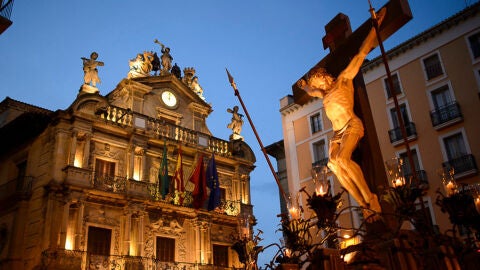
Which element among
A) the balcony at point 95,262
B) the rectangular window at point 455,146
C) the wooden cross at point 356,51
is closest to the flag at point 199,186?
the balcony at point 95,262

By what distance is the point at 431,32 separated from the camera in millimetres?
19812

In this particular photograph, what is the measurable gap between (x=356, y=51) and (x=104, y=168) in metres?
Answer: 15.4

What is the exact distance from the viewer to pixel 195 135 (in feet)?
76.9

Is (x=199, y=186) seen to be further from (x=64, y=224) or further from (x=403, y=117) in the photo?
(x=403, y=117)

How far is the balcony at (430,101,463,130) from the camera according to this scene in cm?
1834

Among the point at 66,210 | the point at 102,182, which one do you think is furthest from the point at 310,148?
the point at 66,210

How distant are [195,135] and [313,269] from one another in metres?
19.5

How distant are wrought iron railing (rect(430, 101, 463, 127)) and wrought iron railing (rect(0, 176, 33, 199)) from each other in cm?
1692

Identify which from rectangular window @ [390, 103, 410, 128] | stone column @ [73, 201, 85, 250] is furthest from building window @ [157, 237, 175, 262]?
rectangular window @ [390, 103, 410, 128]

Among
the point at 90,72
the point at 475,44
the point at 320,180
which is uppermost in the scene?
the point at 90,72

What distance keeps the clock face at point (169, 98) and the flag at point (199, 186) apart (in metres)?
4.87

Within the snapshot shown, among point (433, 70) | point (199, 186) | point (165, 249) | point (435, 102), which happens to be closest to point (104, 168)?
point (199, 186)

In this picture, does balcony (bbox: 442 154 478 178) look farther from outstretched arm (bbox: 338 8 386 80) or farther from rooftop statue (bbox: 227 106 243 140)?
outstretched arm (bbox: 338 8 386 80)

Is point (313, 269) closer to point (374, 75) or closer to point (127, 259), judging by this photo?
point (127, 259)
